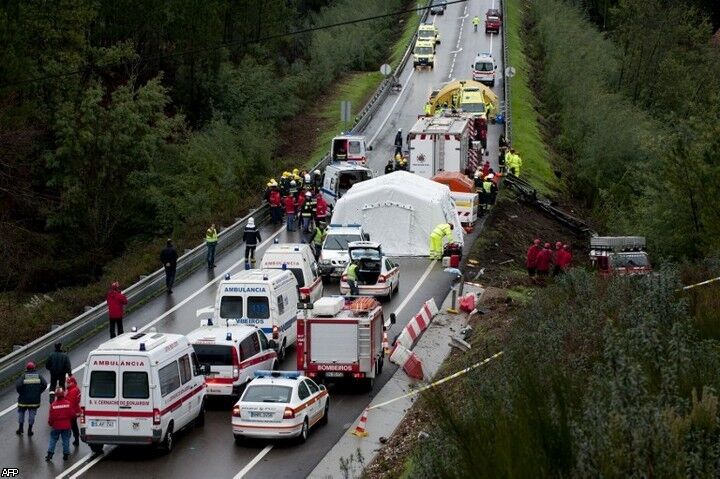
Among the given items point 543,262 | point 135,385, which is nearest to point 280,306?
point 135,385

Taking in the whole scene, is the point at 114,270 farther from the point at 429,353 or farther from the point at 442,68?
the point at 442,68

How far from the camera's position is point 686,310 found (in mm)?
18844

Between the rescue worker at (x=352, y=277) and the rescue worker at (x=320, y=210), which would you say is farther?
the rescue worker at (x=320, y=210)

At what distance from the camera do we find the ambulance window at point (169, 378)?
74.2ft

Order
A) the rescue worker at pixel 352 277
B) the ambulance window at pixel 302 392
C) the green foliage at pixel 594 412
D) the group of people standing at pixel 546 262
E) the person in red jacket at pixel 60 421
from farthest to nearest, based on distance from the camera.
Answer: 1. the group of people standing at pixel 546 262
2. the rescue worker at pixel 352 277
3. the ambulance window at pixel 302 392
4. the person in red jacket at pixel 60 421
5. the green foliage at pixel 594 412

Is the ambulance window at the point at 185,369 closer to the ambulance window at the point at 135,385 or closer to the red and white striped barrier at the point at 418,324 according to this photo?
the ambulance window at the point at 135,385

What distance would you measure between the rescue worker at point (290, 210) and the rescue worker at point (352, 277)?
10.2 metres

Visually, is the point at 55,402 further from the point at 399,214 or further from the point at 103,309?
the point at 399,214

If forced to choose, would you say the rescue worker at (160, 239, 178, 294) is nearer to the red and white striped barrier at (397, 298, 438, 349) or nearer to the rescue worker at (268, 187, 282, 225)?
the red and white striped barrier at (397, 298, 438, 349)

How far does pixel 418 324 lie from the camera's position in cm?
3216

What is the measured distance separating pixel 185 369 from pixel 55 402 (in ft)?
7.98

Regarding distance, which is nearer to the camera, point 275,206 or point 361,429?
point 361,429

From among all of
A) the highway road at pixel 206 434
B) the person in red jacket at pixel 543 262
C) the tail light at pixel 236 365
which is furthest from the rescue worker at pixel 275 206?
the tail light at pixel 236 365

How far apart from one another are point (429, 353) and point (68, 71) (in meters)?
34.2
